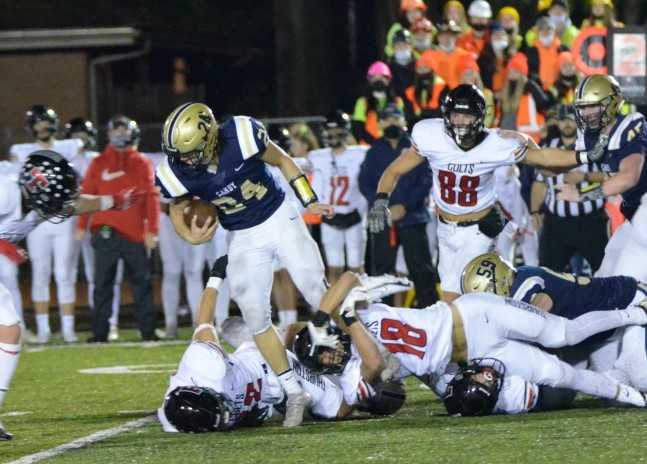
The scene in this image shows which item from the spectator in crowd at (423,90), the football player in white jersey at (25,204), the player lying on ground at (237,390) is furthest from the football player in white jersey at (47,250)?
the football player in white jersey at (25,204)

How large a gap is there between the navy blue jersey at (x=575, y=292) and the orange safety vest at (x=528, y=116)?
665cm

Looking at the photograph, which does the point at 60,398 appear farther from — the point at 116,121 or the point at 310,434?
the point at 116,121

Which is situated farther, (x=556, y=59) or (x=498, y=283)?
(x=556, y=59)

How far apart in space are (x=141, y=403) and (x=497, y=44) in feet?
24.2

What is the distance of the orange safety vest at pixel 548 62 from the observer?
593 inches

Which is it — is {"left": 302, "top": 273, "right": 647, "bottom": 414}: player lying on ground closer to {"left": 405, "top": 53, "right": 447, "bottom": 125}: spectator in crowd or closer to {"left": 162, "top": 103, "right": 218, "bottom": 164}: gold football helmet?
{"left": 162, "top": 103, "right": 218, "bottom": 164}: gold football helmet

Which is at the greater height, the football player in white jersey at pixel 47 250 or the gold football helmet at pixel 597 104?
the gold football helmet at pixel 597 104

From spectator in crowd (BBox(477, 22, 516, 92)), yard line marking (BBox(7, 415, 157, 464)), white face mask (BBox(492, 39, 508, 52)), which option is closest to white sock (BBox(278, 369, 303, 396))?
yard line marking (BBox(7, 415, 157, 464))

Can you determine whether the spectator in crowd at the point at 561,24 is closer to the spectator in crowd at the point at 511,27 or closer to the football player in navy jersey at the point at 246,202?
the spectator in crowd at the point at 511,27

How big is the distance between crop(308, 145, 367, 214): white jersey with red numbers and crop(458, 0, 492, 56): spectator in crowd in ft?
9.38

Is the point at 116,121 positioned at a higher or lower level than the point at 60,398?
higher

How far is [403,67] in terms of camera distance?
49.1 feet

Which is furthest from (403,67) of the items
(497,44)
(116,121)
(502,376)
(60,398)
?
(502,376)

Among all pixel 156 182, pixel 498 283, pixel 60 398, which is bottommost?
pixel 60 398
